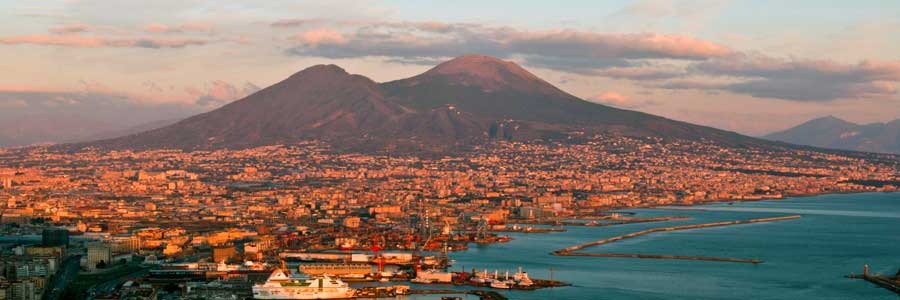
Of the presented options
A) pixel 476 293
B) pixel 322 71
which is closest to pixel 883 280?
pixel 476 293

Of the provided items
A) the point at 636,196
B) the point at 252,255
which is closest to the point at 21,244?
the point at 252,255

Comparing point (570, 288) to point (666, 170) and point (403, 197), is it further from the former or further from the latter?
point (666, 170)

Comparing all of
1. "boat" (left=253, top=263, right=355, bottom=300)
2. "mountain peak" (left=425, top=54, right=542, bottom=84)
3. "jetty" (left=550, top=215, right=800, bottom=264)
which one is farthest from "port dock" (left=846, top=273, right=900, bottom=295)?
"mountain peak" (left=425, top=54, right=542, bottom=84)

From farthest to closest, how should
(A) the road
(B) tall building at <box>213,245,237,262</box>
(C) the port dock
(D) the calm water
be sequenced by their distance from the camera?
(B) tall building at <box>213,245,237,262</box> < (C) the port dock < (D) the calm water < (A) the road

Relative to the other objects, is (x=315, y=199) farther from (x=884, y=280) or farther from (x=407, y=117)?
(x=407, y=117)

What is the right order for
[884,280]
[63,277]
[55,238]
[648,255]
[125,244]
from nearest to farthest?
[63,277] < [884,280] < [648,255] < [125,244] < [55,238]

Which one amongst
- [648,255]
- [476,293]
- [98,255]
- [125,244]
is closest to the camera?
[476,293]

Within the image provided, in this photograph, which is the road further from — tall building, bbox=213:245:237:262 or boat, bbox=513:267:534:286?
boat, bbox=513:267:534:286
